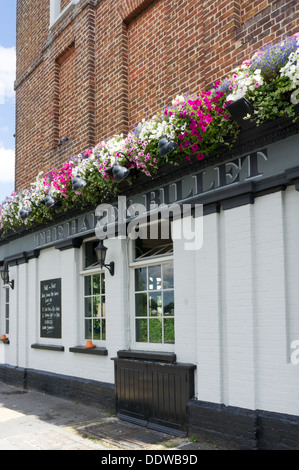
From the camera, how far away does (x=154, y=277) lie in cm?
780

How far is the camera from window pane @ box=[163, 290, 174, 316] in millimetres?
7395

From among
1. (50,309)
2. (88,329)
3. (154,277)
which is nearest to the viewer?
(154,277)

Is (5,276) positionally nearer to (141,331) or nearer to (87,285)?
(87,285)

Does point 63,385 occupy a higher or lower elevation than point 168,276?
lower

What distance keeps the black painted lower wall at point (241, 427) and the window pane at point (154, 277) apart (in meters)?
1.92

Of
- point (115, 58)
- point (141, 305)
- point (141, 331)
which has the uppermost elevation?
point (115, 58)

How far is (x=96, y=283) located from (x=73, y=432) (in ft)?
9.67

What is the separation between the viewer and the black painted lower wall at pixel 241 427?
17.5 feet

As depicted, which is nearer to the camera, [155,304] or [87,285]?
[155,304]

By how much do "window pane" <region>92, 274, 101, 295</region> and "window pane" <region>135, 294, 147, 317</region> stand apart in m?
1.20

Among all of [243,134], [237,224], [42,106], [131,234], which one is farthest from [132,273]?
[42,106]
